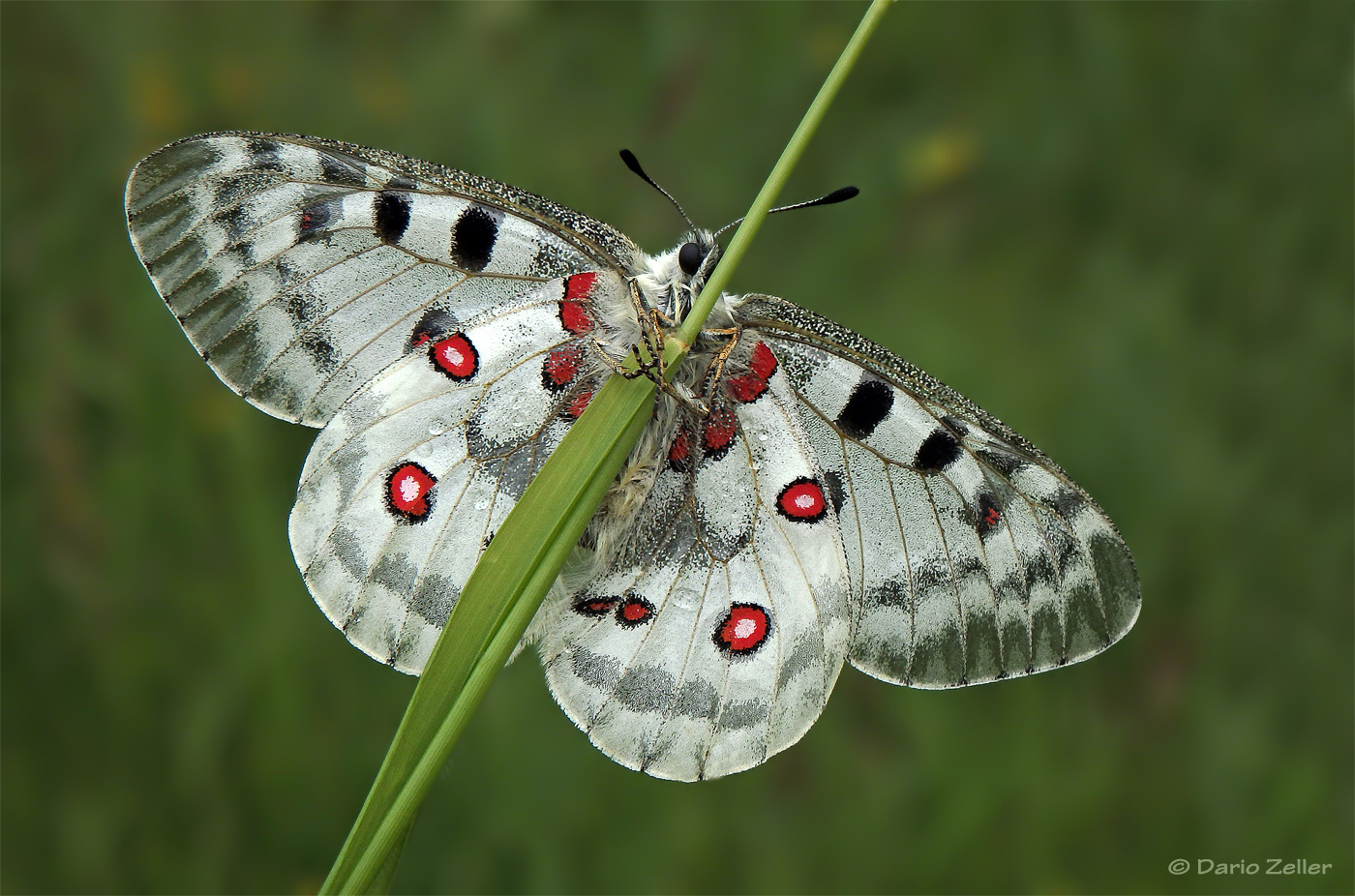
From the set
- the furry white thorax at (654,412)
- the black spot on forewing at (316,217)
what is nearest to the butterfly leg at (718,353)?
the furry white thorax at (654,412)

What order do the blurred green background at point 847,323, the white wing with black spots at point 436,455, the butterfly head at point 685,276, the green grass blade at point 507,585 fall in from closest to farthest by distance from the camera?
the green grass blade at point 507,585 → the butterfly head at point 685,276 → the white wing with black spots at point 436,455 → the blurred green background at point 847,323

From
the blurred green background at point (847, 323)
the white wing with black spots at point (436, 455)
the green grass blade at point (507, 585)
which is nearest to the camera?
the green grass blade at point (507, 585)

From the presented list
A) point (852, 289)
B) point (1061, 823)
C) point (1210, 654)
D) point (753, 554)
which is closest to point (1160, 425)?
point (1210, 654)

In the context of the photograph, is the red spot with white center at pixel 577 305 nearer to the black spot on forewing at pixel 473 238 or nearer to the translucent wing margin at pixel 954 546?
the black spot on forewing at pixel 473 238

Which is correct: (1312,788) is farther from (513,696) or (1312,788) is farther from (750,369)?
(750,369)

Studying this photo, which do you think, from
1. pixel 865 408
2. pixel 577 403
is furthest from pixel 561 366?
pixel 865 408

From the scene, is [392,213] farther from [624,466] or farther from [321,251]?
[624,466]

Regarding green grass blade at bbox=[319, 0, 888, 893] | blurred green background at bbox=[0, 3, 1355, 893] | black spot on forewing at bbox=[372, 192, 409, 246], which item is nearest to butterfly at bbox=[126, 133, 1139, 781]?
black spot on forewing at bbox=[372, 192, 409, 246]
